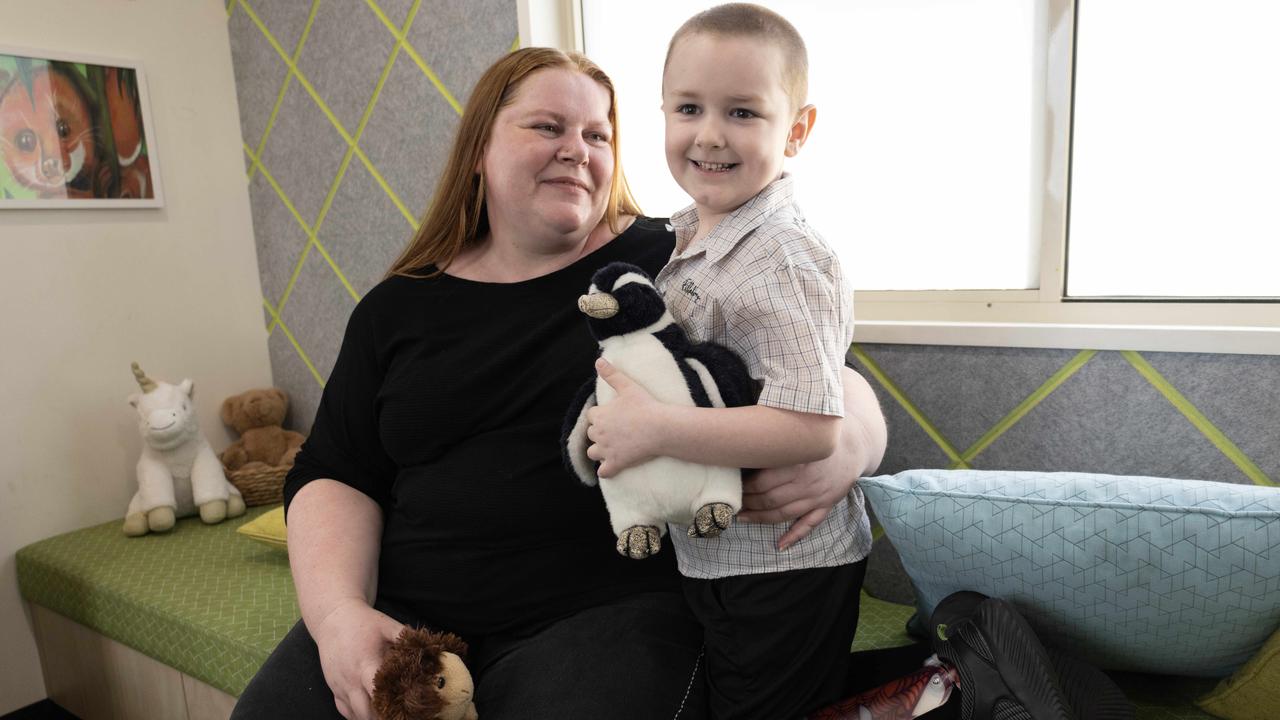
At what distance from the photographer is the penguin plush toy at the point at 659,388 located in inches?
34.4

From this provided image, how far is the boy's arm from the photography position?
85 cm

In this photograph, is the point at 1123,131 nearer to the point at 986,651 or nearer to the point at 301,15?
the point at 986,651

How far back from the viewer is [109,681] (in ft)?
6.27

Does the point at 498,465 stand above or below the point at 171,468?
above

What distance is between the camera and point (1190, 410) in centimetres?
120

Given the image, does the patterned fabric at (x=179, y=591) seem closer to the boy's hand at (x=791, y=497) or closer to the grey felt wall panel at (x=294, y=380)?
the grey felt wall panel at (x=294, y=380)

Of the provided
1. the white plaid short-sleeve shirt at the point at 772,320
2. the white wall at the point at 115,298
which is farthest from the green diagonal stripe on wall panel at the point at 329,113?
the white plaid short-sleeve shirt at the point at 772,320

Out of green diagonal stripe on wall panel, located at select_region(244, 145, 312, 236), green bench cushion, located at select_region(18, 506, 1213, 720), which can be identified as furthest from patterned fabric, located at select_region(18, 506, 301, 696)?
green diagonal stripe on wall panel, located at select_region(244, 145, 312, 236)

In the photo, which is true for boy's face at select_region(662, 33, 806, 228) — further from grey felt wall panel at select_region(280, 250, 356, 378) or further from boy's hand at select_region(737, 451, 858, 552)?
grey felt wall panel at select_region(280, 250, 356, 378)

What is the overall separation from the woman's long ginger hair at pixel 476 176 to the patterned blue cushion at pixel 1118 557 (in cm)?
70

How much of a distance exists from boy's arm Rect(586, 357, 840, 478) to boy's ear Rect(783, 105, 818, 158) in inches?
12.7

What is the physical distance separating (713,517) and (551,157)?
2.21ft

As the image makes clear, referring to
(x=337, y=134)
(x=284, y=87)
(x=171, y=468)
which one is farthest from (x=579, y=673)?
(x=284, y=87)

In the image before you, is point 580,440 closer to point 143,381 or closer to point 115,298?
point 143,381
